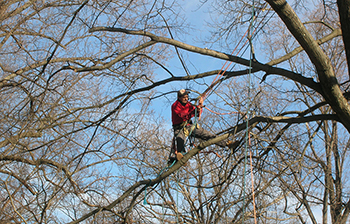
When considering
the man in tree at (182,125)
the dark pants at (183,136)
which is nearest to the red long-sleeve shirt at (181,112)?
the man in tree at (182,125)

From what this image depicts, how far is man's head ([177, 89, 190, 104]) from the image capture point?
5383 mm

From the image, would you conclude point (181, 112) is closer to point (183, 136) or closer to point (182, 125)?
point (182, 125)

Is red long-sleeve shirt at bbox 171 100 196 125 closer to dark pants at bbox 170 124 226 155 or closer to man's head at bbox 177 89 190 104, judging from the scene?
man's head at bbox 177 89 190 104

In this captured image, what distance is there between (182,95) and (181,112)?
29cm

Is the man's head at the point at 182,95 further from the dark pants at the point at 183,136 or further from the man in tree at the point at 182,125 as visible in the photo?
the dark pants at the point at 183,136

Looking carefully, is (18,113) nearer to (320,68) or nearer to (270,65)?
(270,65)

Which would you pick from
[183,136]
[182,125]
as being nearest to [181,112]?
[182,125]

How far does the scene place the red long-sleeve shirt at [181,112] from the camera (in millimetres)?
5453

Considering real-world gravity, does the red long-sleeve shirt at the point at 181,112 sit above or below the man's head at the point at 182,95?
below

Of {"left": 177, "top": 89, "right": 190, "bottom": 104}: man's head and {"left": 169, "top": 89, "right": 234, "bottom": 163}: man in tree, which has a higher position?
{"left": 177, "top": 89, "right": 190, "bottom": 104}: man's head

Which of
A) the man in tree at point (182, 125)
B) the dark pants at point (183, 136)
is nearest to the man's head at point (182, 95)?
the man in tree at point (182, 125)

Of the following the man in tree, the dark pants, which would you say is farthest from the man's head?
the dark pants

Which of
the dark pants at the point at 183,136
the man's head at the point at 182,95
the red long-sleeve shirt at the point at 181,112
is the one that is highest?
the man's head at the point at 182,95

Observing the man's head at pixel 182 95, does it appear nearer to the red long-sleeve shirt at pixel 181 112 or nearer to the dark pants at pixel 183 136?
the red long-sleeve shirt at pixel 181 112
